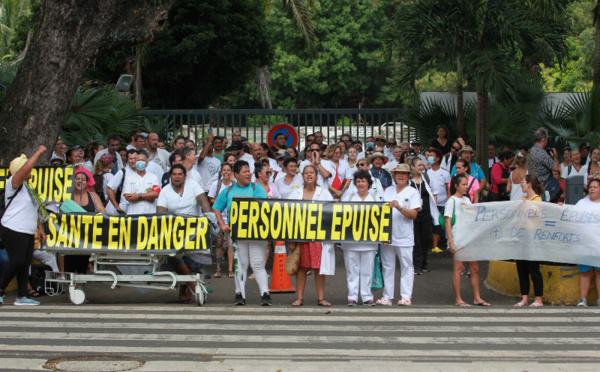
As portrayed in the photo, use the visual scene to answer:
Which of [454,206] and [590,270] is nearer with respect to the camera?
[590,270]

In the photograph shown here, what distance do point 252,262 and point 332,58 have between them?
4659cm

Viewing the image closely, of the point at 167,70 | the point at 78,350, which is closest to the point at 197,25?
the point at 167,70

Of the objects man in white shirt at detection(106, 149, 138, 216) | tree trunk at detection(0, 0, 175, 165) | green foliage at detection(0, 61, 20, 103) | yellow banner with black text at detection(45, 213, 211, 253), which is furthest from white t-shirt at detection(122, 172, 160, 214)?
green foliage at detection(0, 61, 20, 103)

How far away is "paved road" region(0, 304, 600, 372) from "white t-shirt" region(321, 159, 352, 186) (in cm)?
505

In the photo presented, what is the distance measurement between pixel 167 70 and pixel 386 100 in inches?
1162

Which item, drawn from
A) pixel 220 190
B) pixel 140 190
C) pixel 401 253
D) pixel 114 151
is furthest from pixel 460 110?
pixel 140 190

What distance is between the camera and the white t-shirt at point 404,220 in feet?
32.5

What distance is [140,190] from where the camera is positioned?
10961 mm

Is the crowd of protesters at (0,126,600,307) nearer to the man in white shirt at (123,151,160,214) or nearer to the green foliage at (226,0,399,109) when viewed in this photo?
the man in white shirt at (123,151,160,214)

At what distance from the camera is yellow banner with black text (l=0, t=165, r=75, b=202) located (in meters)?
10.4

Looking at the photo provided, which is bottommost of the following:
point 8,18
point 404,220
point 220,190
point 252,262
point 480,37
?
point 252,262

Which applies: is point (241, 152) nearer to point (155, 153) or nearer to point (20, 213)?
point (155, 153)

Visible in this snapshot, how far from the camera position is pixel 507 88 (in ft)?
52.1

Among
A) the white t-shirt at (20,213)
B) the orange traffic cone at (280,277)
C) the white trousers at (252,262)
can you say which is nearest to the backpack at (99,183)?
the white t-shirt at (20,213)
